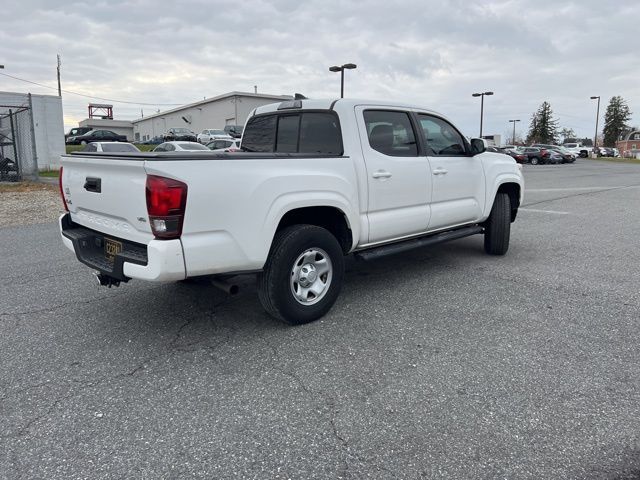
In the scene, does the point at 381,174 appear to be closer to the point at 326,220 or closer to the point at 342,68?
the point at 326,220

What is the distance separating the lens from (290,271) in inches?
153

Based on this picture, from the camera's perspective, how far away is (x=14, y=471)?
2369mm

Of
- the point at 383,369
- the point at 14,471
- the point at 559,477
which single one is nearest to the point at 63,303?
the point at 14,471

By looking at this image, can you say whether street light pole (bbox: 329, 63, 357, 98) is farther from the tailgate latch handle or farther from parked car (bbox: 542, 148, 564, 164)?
the tailgate latch handle

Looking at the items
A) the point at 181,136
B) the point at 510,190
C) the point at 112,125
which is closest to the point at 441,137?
the point at 510,190

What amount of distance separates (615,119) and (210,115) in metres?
81.4

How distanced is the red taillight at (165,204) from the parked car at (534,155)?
4471 centimetres

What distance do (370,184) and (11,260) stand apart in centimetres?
504

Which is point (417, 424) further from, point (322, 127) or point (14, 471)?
point (322, 127)

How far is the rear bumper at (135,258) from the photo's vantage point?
3244 mm

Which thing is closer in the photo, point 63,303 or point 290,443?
point 290,443

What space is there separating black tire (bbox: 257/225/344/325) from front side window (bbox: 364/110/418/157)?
1.15m

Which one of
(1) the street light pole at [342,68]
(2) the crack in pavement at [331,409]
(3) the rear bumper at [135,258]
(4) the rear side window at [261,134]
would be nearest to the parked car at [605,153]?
(1) the street light pole at [342,68]

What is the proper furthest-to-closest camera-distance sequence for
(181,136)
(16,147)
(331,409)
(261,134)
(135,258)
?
1. (181,136)
2. (16,147)
3. (261,134)
4. (135,258)
5. (331,409)
